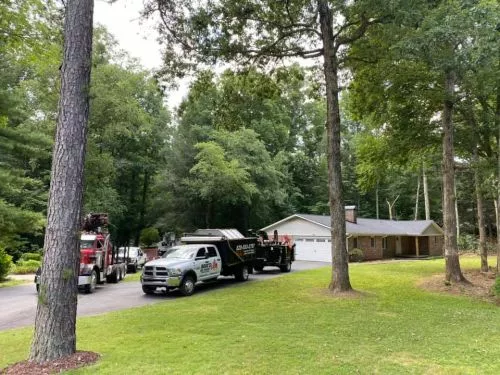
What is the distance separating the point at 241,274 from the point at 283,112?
30.4 m

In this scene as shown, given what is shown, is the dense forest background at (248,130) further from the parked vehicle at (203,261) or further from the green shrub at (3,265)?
the parked vehicle at (203,261)

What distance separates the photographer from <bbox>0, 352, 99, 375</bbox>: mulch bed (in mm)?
5527

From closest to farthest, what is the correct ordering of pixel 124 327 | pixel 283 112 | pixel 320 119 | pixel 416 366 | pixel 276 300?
pixel 416 366 → pixel 124 327 → pixel 276 300 → pixel 283 112 → pixel 320 119

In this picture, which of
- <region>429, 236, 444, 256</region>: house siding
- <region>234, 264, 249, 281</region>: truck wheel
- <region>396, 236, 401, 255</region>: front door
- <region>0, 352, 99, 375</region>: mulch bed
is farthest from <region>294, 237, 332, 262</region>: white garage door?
<region>0, 352, 99, 375</region>: mulch bed

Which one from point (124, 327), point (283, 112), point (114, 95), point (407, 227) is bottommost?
point (124, 327)

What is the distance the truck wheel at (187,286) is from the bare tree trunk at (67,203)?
805 cm

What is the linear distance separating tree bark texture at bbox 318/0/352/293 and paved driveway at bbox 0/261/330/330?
487cm

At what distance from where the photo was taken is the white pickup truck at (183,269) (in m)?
13.9

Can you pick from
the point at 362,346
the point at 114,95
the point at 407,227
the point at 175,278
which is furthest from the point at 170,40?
the point at 407,227

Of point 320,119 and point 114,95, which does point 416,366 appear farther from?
point 320,119

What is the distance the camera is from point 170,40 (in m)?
12.5

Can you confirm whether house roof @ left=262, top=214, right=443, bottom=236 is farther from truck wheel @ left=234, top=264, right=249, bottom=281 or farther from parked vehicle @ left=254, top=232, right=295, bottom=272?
truck wheel @ left=234, top=264, right=249, bottom=281

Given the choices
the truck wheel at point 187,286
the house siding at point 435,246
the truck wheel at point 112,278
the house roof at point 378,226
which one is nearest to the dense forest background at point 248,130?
the truck wheel at point 112,278

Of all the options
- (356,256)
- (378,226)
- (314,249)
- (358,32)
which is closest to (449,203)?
(358,32)
